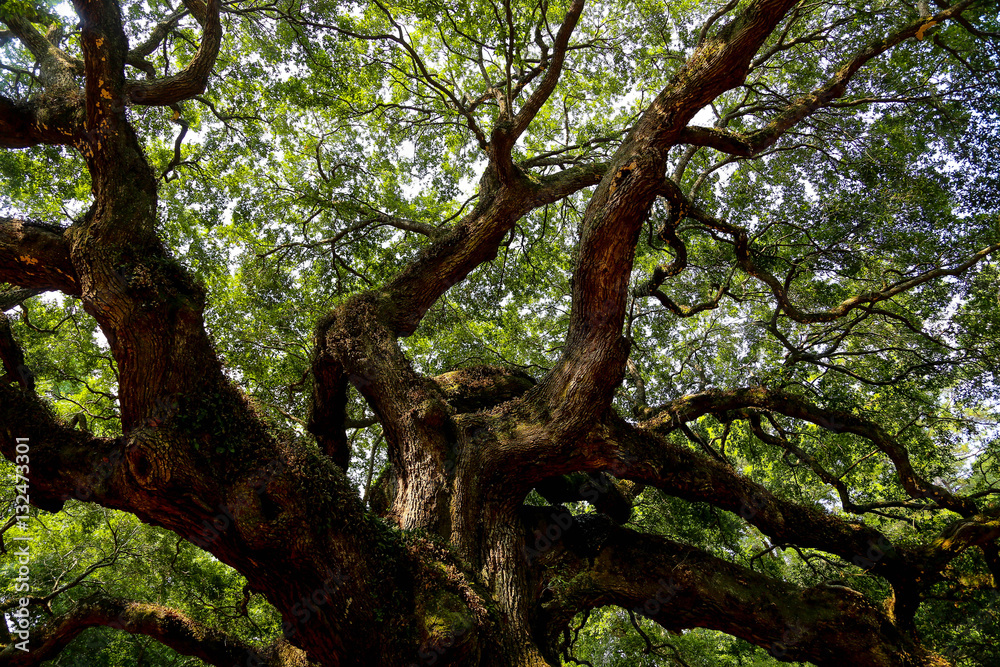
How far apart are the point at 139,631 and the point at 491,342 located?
251 inches

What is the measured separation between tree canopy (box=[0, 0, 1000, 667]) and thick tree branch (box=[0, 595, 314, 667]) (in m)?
0.03

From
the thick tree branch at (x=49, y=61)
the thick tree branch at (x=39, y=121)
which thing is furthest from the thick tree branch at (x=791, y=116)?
the thick tree branch at (x=49, y=61)

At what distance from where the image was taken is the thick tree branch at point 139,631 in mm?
4426

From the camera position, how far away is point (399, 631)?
3.22m

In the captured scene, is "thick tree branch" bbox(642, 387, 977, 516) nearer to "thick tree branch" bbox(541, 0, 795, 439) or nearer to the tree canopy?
the tree canopy

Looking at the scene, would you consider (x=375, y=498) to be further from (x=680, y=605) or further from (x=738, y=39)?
(x=738, y=39)

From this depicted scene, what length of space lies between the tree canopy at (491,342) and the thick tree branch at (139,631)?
0.03m

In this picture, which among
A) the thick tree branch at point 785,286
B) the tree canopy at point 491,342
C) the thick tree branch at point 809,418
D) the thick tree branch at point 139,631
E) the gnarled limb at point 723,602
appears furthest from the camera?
the thick tree branch at point 785,286

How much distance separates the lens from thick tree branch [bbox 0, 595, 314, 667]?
174 inches

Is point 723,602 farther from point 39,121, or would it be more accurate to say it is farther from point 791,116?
point 39,121

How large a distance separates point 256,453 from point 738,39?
495 centimetres

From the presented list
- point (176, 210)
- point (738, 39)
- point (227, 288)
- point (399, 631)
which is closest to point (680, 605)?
point (399, 631)

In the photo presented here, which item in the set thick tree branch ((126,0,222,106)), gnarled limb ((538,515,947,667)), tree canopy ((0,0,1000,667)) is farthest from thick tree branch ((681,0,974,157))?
thick tree branch ((126,0,222,106))

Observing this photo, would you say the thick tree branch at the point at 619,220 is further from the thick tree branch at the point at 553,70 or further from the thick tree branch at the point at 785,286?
the thick tree branch at the point at 553,70
